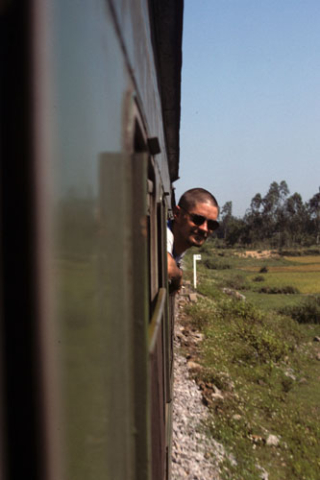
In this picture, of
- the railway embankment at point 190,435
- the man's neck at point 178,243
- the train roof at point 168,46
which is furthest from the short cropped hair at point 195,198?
the railway embankment at point 190,435

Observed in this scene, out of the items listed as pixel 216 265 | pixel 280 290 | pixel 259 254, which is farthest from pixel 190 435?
pixel 259 254

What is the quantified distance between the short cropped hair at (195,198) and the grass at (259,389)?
3134mm

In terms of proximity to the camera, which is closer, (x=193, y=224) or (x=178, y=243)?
(x=193, y=224)

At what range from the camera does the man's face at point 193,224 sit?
2916mm

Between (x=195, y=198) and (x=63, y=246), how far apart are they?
2.49 meters

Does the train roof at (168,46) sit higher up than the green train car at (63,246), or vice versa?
the train roof at (168,46)

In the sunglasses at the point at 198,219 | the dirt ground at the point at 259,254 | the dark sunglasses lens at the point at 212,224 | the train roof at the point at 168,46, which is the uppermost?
the train roof at the point at 168,46

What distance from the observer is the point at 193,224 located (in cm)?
296

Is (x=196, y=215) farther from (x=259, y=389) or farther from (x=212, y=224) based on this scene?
(x=259, y=389)

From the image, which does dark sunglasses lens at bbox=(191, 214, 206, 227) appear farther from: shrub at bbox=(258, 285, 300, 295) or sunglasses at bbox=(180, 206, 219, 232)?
Result: shrub at bbox=(258, 285, 300, 295)

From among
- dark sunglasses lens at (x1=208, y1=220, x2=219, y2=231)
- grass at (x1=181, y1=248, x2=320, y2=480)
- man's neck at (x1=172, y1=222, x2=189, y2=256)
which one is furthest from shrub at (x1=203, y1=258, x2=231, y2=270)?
dark sunglasses lens at (x1=208, y1=220, x2=219, y2=231)

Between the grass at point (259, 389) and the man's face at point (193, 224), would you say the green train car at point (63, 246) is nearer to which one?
the man's face at point (193, 224)

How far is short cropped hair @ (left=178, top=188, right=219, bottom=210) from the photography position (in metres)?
2.90

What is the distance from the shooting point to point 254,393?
763cm
